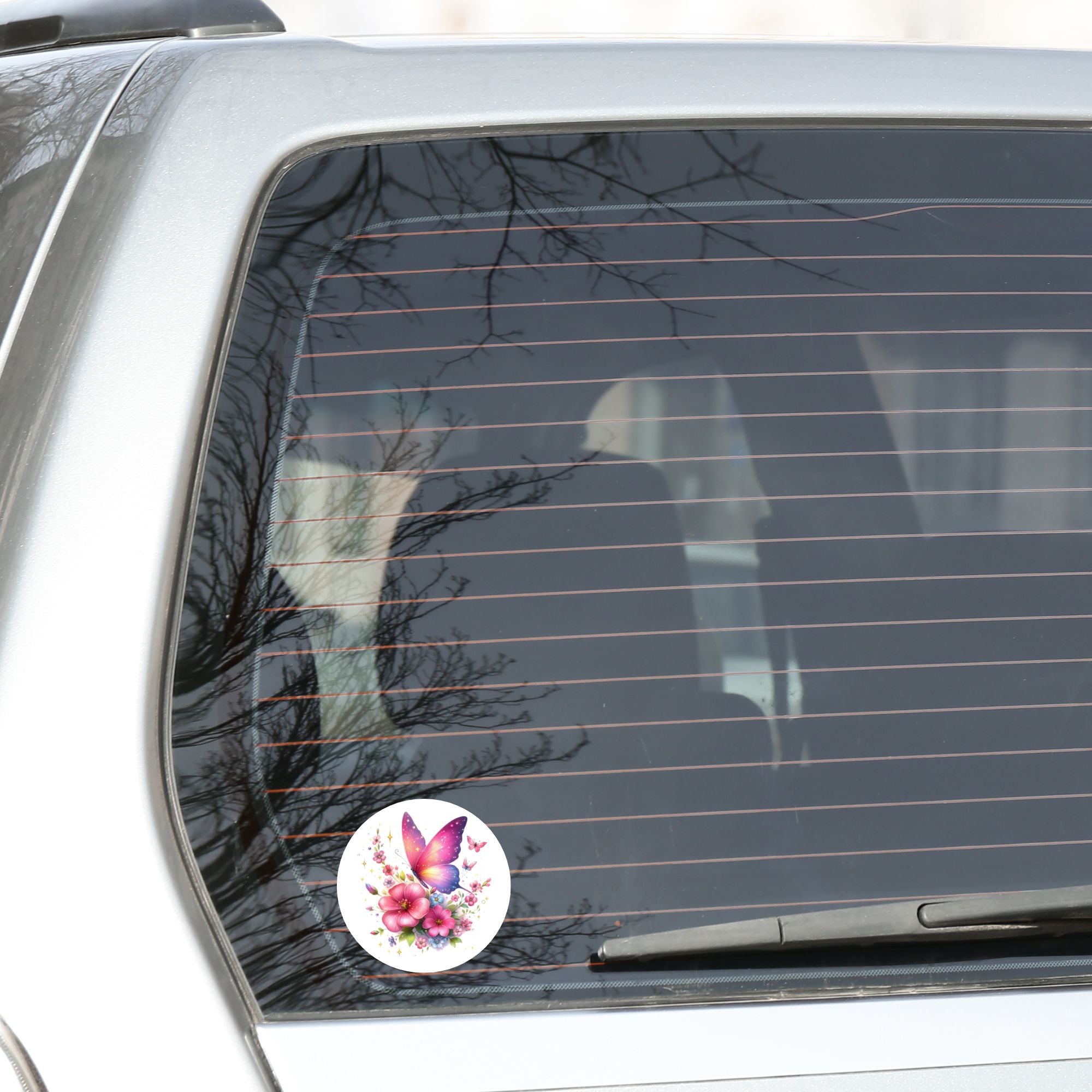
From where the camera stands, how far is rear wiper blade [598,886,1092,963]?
36.5 inches

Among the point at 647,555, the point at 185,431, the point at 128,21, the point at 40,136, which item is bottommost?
the point at 647,555

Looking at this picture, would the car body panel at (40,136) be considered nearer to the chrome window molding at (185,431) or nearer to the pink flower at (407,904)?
the chrome window molding at (185,431)

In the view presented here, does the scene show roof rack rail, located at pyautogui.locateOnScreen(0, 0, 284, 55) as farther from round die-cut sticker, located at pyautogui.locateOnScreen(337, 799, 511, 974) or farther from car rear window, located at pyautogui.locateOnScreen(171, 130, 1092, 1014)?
round die-cut sticker, located at pyautogui.locateOnScreen(337, 799, 511, 974)

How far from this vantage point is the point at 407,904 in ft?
3.03

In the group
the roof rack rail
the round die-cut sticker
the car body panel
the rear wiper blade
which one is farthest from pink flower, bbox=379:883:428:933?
the roof rack rail

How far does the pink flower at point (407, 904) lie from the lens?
92 centimetres

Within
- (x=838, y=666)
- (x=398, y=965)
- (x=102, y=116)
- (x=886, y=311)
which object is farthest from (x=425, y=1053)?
(x=102, y=116)

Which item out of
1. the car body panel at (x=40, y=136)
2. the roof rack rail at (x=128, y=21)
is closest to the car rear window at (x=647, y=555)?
the car body panel at (x=40, y=136)

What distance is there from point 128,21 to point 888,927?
4.12 feet

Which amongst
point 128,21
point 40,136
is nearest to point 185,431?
point 40,136

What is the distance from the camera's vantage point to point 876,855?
37.9 inches

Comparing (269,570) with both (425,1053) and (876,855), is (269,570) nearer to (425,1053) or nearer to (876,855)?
(425,1053)

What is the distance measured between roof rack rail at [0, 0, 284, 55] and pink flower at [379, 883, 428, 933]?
0.95 meters

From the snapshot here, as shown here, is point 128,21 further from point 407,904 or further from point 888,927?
point 888,927
